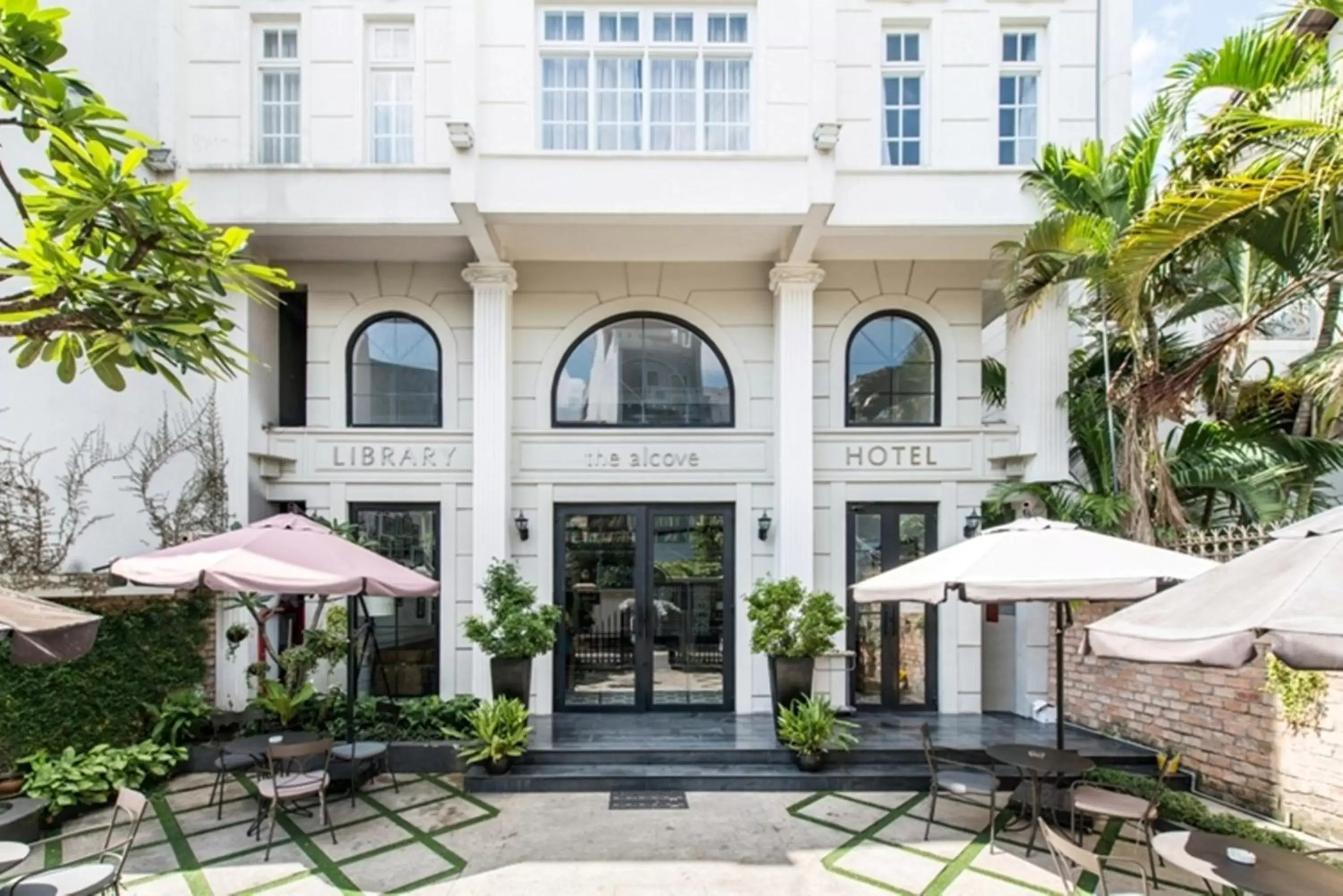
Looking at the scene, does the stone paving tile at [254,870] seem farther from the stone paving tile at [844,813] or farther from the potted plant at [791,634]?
the potted plant at [791,634]

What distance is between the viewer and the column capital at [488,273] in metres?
8.82

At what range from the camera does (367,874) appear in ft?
17.2

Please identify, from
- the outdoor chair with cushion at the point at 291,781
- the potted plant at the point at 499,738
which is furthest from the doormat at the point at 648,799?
the outdoor chair with cushion at the point at 291,781

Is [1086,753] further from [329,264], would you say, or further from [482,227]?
[329,264]

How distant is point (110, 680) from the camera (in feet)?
22.8

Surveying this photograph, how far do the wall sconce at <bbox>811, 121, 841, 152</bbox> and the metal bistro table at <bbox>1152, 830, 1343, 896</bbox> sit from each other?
668cm

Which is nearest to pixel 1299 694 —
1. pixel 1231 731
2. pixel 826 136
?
pixel 1231 731

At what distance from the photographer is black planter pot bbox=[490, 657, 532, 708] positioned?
7867 millimetres

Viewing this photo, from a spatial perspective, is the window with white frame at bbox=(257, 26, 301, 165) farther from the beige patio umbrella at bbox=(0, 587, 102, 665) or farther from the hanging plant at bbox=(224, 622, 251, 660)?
the beige patio umbrella at bbox=(0, 587, 102, 665)

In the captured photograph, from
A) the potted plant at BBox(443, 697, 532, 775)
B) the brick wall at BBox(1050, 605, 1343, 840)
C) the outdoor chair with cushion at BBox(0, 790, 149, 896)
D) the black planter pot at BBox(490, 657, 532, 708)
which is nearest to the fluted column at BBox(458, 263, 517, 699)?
the black planter pot at BBox(490, 657, 532, 708)

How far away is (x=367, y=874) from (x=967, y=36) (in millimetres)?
10475

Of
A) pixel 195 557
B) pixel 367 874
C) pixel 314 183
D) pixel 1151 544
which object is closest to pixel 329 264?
pixel 314 183

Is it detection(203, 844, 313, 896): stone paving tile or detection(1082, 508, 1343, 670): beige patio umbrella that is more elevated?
detection(1082, 508, 1343, 670): beige patio umbrella

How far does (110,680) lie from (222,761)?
171 cm
